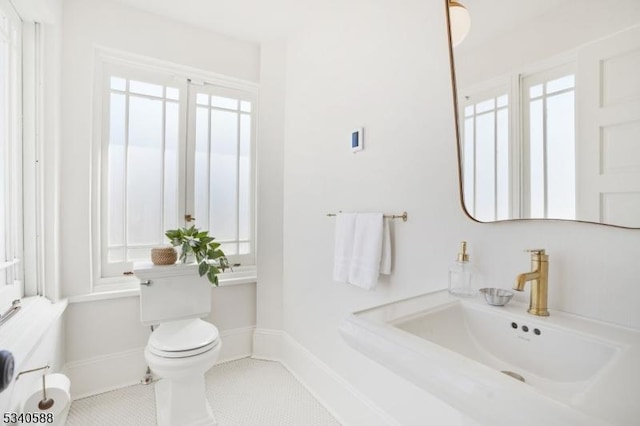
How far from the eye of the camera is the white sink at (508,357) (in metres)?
0.46

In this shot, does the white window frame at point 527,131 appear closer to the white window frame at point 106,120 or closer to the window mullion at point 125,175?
the white window frame at point 106,120

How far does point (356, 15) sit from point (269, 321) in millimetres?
2172

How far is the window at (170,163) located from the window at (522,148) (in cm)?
186

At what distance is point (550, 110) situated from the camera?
2.93ft

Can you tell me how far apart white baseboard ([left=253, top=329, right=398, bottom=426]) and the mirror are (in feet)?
3.71

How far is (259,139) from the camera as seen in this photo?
2.50 metres

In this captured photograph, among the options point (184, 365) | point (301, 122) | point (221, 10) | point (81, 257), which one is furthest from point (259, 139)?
point (184, 365)

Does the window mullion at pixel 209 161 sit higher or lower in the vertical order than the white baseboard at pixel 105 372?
higher

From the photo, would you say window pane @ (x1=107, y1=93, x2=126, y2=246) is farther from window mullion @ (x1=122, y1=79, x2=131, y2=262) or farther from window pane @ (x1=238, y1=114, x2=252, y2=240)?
window pane @ (x1=238, y1=114, x2=252, y2=240)

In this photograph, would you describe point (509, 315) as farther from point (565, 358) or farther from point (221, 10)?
point (221, 10)

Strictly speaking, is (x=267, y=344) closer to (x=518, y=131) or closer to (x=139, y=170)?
(x=139, y=170)

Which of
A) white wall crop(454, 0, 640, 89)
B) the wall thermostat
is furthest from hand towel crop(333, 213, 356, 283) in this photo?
white wall crop(454, 0, 640, 89)

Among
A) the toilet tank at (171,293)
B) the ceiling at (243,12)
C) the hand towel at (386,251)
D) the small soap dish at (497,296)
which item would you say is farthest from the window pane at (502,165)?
the toilet tank at (171,293)

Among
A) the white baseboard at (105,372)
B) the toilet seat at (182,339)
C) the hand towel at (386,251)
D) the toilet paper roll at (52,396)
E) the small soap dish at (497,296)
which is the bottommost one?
the white baseboard at (105,372)
